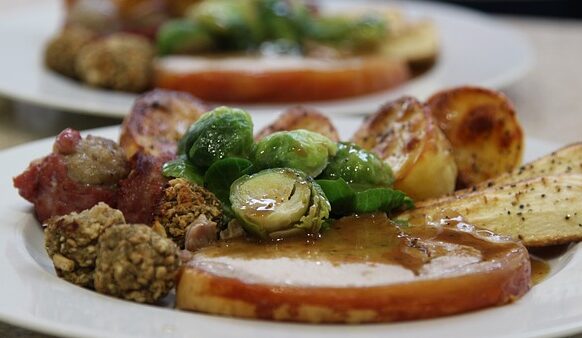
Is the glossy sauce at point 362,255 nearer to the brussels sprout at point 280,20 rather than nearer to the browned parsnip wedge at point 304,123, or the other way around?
the browned parsnip wedge at point 304,123

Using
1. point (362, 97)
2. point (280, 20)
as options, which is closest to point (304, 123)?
point (362, 97)

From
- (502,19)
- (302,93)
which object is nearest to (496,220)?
(302,93)

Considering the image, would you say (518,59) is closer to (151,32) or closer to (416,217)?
(151,32)

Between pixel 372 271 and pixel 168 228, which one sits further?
pixel 168 228

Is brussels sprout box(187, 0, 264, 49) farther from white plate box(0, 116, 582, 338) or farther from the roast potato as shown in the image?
white plate box(0, 116, 582, 338)

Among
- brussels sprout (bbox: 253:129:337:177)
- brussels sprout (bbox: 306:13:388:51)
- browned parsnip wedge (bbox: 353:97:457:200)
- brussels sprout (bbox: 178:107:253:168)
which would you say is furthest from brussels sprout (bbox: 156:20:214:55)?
brussels sprout (bbox: 253:129:337:177)

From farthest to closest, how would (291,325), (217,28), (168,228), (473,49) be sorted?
1. (473,49)
2. (217,28)
3. (168,228)
4. (291,325)

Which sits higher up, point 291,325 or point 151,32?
point 291,325
